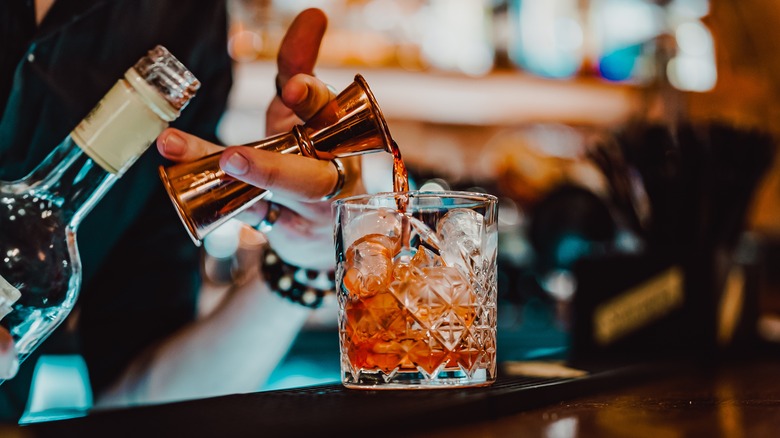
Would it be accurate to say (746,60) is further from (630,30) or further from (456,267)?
(456,267)

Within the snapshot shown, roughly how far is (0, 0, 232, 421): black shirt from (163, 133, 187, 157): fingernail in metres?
0.36

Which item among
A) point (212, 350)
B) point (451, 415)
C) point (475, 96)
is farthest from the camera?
point (475, 96)

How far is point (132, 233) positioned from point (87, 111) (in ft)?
0.76

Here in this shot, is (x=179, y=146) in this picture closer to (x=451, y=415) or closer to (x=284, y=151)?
(x=284, y=151)

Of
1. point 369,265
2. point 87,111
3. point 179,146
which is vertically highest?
point 87,111

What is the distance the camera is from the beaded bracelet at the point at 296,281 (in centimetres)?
94

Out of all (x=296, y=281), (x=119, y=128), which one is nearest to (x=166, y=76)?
(x=119, y=128)

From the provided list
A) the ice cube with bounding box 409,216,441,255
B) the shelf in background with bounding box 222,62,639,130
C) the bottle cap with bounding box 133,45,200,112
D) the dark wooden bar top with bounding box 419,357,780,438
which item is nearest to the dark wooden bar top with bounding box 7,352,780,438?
the dark wooden bar top with bounding box 419,357,780,438

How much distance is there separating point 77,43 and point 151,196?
26cm

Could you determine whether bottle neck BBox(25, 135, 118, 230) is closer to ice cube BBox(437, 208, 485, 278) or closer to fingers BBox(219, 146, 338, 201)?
fingers BBox(219, 146, 338, 201)

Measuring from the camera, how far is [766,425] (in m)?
0.50

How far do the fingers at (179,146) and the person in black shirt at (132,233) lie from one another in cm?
24

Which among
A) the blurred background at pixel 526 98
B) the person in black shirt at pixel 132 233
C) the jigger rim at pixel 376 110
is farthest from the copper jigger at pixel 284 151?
the blurred background at pixel 526 98

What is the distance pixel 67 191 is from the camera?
70 cm
